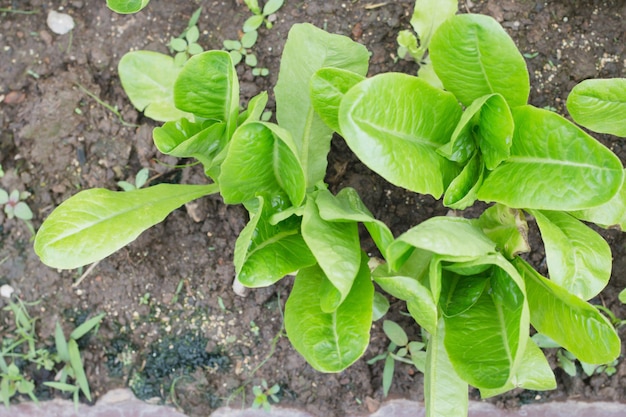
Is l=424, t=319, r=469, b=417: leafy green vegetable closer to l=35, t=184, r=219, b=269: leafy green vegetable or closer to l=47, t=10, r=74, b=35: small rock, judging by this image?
l=35, t=184, r=219, b=269: leafy green vegetable

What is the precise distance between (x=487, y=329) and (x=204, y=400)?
2.24ft

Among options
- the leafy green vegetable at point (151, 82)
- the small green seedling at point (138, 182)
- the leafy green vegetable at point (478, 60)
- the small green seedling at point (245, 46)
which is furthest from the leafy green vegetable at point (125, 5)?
the leafy green vegetable at point (478, 60)

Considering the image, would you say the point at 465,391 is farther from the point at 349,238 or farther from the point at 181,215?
the point at 181,215

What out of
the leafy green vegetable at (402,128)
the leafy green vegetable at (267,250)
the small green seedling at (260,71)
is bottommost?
the leafy green vegetable at (267,250)

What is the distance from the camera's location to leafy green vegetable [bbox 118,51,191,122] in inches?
52.4

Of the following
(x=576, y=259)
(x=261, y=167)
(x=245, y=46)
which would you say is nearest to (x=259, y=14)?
(x=245, y=46)

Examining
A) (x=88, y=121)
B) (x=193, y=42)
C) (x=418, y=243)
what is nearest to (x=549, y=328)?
(x=418, y=243)

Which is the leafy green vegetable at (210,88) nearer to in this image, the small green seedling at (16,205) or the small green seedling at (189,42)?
the small green seedling at (189,42)

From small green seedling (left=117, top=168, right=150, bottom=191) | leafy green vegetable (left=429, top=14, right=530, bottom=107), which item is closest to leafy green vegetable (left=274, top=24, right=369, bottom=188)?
leafy green vegetable (left=429, top=14, right=530, bottom=107)

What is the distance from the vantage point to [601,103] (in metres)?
1.05

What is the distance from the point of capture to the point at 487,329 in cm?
106

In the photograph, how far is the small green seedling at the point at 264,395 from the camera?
4.68 ft

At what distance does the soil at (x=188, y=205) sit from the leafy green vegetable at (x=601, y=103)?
0.31 m

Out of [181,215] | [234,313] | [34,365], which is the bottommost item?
[34,365]
